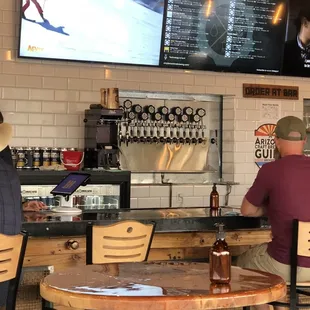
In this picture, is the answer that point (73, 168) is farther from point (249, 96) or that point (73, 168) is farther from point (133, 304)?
point (133, 304)

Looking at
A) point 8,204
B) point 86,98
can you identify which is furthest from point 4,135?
point 86,98

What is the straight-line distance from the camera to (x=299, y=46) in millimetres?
7777

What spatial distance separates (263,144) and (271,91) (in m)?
0.61

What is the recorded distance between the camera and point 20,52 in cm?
657

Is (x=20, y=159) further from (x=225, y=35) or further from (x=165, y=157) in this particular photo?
(x=225, y=35)

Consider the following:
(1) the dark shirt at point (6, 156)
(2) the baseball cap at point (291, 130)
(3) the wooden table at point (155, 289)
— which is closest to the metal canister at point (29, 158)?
(1) the dark shirt at point (6, 156)

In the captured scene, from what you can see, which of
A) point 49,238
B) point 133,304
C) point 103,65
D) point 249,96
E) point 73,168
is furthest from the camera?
point 249,96

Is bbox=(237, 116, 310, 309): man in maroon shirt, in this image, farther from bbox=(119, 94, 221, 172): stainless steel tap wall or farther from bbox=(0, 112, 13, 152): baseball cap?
bbox=(119, 94, 221, 172): stainless steel tap wall

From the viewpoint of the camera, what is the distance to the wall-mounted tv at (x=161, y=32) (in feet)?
21.7

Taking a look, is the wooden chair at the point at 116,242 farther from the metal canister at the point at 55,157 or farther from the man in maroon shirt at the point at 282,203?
the metal canister at the point at 55,157

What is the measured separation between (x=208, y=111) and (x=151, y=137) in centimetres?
89

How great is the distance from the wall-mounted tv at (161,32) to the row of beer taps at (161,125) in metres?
0.50

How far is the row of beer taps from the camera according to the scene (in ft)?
23.7

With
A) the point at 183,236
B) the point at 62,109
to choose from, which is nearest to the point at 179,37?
the point at 62,109
